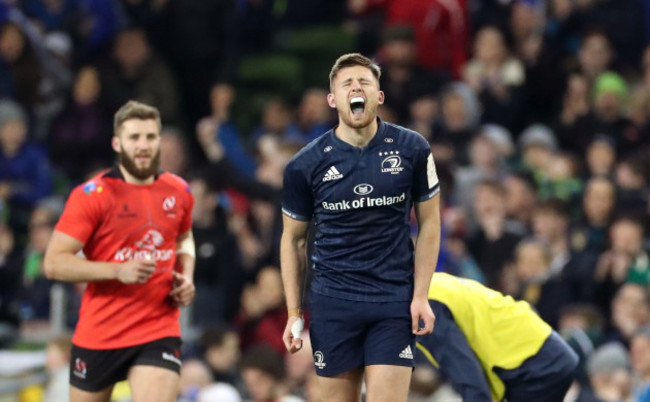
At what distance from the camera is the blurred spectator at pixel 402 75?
13844 millimetres

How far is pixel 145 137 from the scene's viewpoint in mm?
7516

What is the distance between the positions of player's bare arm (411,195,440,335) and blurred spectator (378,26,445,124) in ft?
23.6

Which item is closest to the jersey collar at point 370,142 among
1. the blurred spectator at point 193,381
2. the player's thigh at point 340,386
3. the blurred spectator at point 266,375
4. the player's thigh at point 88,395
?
the player's thigh at point 340,386

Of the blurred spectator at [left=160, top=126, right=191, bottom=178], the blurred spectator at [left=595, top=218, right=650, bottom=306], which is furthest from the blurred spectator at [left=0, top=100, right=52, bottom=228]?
the blurred spectator at [left=595, top=218, right=650, bottom=306]

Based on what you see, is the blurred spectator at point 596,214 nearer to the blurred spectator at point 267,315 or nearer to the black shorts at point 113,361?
the blurred spectator at point 267,315

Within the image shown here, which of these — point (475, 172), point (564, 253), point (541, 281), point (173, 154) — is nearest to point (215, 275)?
point (173, 154)

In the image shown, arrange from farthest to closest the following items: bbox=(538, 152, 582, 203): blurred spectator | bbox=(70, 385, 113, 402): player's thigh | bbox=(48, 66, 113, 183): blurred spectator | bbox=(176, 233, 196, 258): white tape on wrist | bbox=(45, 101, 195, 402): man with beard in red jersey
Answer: bbox=(48, 66, 113, 183): blurred spectator, bbox=(538, 152, 582, 203): blurred spectator, bbox=(176, 233, 196, 258): white tape on wrist, bbox=(70, 385, 113, 402): player's thigh, bbox=(45, 101, 195, 402): man with beard in red jersey

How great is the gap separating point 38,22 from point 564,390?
29.0ft

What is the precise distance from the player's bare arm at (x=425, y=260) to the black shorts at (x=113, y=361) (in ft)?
5.45

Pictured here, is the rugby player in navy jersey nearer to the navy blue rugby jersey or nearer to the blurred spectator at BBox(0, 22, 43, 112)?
the navy blue rugby jersey

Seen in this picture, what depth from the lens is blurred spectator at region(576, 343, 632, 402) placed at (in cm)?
913

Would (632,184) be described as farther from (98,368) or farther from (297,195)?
(98,368)

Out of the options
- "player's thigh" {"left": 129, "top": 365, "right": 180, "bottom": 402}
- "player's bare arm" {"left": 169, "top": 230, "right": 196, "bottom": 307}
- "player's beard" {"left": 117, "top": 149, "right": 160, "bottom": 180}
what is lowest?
"player's thigh" {"left": 129, "top": 365, "right": 180, "bottom": 402}

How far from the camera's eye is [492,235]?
11.8m
